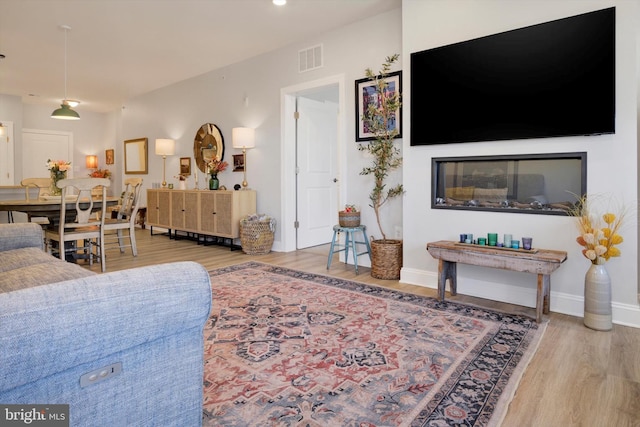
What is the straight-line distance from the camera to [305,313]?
2.74 metres

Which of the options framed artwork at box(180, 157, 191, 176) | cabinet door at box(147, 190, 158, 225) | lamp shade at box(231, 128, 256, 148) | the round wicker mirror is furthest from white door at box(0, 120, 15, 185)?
lamp shade at box(231, 128, 256, 148)

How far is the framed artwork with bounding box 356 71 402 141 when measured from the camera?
152 inches

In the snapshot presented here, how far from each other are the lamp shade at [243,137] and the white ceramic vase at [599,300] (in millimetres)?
4111

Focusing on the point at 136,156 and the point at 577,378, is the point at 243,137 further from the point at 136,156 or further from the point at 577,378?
the point at 577,378

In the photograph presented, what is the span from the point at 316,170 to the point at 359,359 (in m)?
3.73

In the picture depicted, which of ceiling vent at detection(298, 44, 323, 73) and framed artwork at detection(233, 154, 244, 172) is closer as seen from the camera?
ceiling vent at detection(298, 44, 323, 73)

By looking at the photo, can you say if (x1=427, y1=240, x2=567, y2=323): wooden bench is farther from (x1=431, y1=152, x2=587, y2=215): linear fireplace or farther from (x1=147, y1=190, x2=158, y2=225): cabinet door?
(x1=147, y1=190, x2=158, y2=225): cabinet door

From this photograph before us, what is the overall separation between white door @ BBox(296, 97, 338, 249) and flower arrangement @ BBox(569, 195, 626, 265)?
Result: 3385 mm

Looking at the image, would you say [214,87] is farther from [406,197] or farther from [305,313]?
[305,313]

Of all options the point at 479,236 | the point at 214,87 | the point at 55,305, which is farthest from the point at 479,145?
the point at 214,87

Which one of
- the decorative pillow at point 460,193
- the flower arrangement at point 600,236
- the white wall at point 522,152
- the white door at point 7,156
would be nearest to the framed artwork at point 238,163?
the white wall at point 522,152

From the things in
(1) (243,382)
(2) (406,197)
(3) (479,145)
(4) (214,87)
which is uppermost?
(4) (214,87)

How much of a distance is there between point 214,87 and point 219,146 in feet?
3.07

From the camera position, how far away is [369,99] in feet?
13.4
